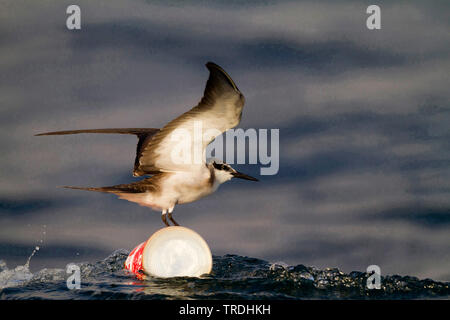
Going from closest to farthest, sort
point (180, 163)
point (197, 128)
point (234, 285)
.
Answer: point (197, 128), point (234, 285), point (180, 163)

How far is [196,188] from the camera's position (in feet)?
38.8

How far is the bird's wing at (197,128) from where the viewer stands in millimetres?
9086

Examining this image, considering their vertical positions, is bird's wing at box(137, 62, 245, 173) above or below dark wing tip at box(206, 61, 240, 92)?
below

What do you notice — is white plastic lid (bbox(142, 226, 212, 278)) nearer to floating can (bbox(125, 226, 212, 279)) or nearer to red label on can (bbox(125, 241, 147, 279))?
floating can (bbox(125, 226, 212, 279))

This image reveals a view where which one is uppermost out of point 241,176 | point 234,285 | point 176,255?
point 241,176

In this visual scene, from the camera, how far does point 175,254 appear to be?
1038cm

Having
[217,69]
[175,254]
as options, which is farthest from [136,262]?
[217,69]

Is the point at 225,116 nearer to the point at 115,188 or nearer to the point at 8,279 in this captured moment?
the point at 115,188

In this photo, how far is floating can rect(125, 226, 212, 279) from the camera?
1033 centimetres

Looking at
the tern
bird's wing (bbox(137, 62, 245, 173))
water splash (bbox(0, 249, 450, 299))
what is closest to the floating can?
water splash (bbox(0, 249, 450, 299))

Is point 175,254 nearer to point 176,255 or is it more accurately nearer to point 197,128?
point 176,255

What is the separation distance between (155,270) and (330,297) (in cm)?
382

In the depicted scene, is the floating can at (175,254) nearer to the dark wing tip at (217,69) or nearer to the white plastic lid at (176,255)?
the white plastic lid at (176,255)

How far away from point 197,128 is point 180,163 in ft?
4.42
